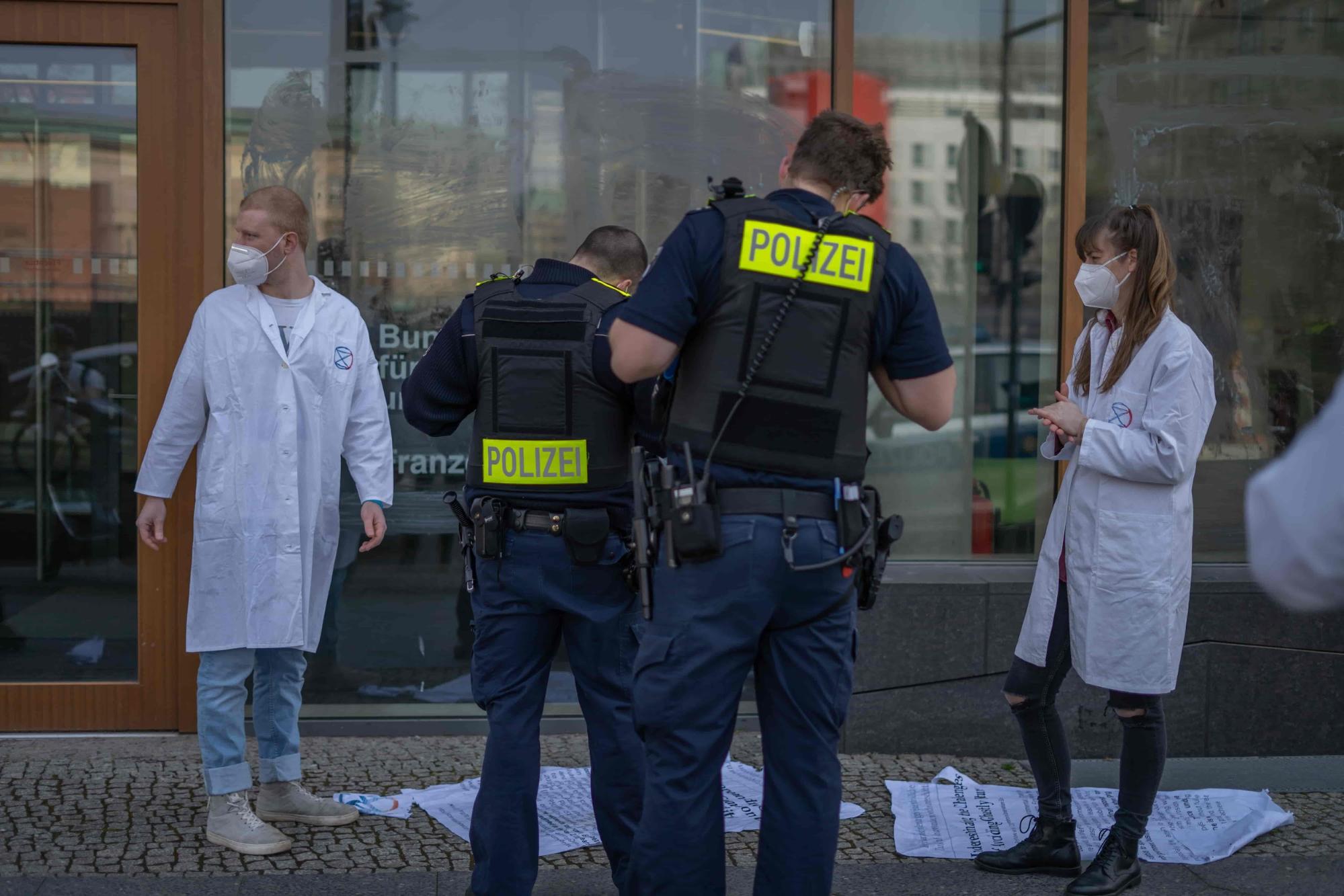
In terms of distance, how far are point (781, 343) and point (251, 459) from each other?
77.7 inches

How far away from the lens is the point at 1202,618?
18.4 ft

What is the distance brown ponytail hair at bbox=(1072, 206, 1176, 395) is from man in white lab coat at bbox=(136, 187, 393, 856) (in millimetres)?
2309

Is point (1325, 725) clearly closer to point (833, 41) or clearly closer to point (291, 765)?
point (833, 41)

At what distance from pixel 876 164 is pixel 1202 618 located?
3.14 metres

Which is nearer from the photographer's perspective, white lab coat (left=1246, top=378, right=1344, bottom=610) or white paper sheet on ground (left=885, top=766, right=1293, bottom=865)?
white lab coat (left=1246, top=378, right=1344, bottom=610)

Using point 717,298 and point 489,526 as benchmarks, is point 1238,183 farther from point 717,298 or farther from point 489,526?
point 489,526

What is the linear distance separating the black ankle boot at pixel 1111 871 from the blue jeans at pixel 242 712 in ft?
7.97

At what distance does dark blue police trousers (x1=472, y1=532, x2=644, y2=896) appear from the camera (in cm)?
362

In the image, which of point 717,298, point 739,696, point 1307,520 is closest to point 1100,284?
point 717,298

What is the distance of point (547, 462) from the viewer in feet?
12.1

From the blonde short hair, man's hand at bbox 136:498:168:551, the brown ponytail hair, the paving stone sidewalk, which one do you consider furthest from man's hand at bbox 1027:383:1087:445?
man's hand at bbox 136:498:168:551

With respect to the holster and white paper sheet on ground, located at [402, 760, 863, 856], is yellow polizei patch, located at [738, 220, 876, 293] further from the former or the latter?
white paper sheet on ground, located at [402, 760, 863, 856]

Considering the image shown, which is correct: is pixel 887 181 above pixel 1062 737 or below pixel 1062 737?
above

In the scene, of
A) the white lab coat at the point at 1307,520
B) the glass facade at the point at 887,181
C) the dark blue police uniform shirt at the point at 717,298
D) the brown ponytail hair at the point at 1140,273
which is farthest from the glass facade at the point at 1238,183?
the white lab coat at the point at 1307,520
